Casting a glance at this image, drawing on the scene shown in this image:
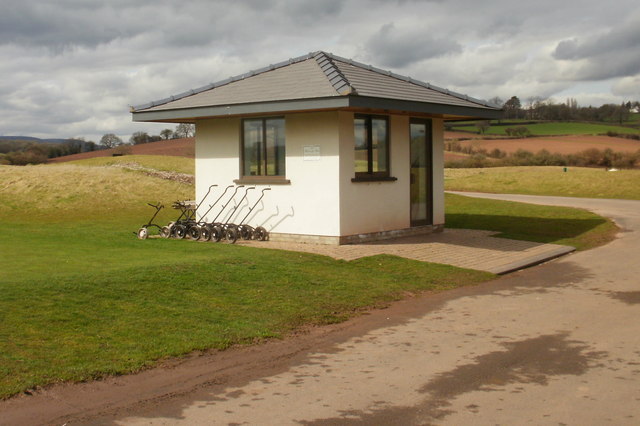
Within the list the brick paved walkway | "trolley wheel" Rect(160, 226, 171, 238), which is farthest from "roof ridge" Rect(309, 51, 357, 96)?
"trolley wheel" Rect(160, 226, 171, 238)

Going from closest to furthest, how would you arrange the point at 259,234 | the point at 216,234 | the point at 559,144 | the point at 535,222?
1. the point at 216,234
2. the point at 259,234
3. the point at 535,222
4. the point at 559,144

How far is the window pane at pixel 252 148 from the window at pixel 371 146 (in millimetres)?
2296

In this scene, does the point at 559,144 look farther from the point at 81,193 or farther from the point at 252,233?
the point at 252,233

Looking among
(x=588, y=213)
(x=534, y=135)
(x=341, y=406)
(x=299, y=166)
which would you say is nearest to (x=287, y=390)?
(x=341, y=406)

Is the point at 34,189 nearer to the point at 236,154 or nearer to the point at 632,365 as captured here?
the point at 236,154

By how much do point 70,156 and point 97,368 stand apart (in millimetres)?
46348

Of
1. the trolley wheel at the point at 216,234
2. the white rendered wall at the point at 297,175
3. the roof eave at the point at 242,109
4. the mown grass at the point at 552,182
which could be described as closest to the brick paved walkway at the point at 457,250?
the trolley wheel at the point at 216,234

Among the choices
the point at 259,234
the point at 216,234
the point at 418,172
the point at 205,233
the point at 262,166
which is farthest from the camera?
the point at 418,172

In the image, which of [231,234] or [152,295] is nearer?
[152,295]

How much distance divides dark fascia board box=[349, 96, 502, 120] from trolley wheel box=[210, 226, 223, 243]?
4.17m

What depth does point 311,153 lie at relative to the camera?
1500cm

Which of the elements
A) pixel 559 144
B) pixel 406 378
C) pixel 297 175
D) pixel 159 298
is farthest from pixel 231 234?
pixel 559 144

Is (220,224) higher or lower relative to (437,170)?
lower

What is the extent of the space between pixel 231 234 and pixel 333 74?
4058 mm
